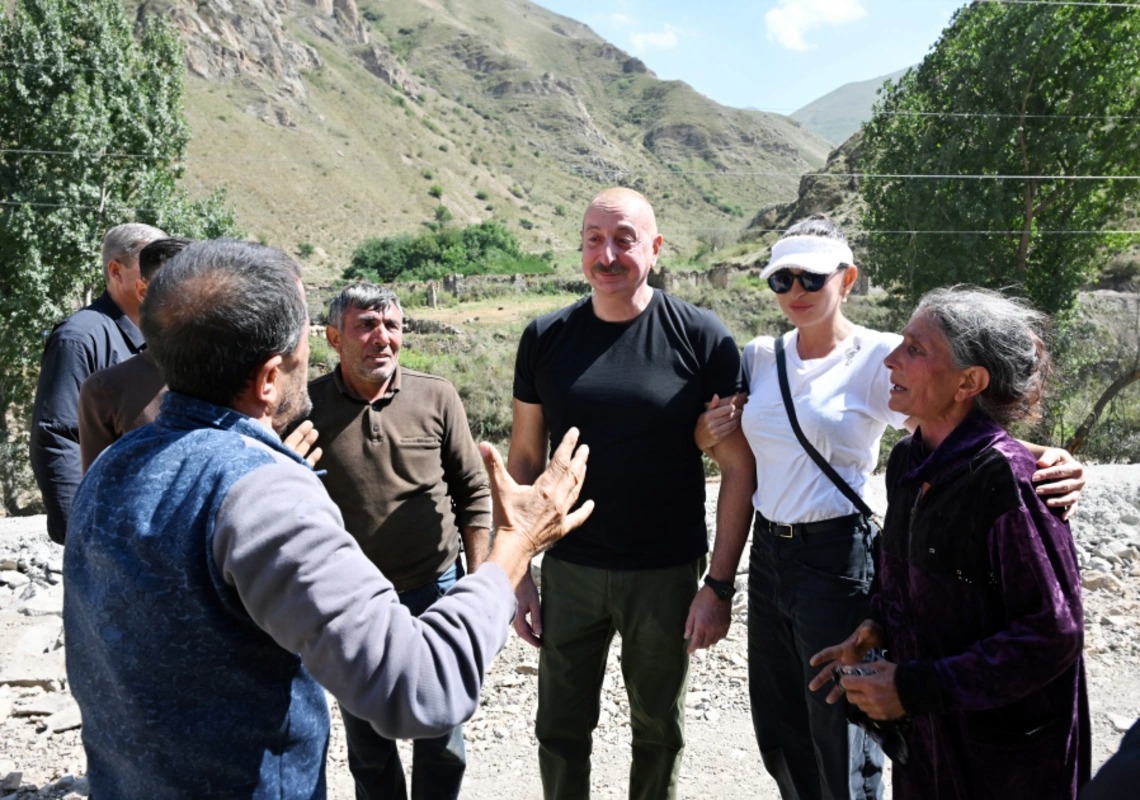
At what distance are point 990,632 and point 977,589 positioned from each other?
0.33 feet

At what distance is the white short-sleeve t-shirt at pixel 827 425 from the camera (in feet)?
8.57

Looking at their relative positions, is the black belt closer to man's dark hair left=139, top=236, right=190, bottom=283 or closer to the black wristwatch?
the black wristwatch

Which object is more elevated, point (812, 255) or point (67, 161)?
point (67, 161)

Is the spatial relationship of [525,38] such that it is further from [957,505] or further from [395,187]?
[957,505]

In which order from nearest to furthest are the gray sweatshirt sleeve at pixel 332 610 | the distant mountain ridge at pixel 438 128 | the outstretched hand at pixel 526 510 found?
the gray sweatshirt sleeve at pixel 332 610
the outstretched hand at pixel 526 510
the distant mountain ridge at pixel 438 128

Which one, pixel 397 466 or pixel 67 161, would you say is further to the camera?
pixel 67 161

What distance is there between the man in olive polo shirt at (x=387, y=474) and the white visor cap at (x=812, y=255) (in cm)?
135

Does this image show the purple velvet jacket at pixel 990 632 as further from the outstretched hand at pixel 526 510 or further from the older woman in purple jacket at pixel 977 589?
the outstretched hand at pixel 526 510

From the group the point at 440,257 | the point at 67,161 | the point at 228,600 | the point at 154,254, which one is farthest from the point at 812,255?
the point at 440,257

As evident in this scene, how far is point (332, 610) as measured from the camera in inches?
51.9

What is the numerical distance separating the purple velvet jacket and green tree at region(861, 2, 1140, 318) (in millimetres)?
19626

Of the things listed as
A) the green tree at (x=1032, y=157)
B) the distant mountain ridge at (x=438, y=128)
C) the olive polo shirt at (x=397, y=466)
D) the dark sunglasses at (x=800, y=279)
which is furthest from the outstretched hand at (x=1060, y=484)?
the distant mountain ridge at (x=438, y=128)

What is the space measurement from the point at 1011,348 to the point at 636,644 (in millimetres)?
1574

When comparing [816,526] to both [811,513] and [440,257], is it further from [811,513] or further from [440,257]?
[440,257]
